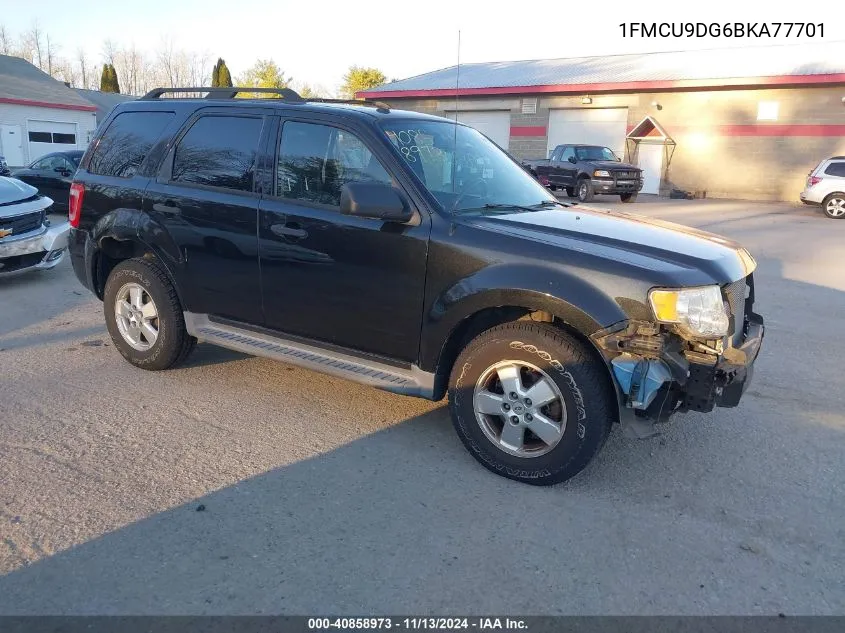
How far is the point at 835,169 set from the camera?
18.9 metres

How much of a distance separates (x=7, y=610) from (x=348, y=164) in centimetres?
277

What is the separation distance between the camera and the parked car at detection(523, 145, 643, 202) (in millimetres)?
20562

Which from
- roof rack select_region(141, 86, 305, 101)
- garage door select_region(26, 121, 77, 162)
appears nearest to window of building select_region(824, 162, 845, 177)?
roof rack select_region(141, 86, 305, 101)

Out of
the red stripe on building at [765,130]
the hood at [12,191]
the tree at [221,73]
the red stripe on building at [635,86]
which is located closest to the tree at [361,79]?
the tree at [221,73]

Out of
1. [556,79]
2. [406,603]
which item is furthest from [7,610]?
[556,79]

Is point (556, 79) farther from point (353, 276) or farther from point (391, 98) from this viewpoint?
point (353, 276)

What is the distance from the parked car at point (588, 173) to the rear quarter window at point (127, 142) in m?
16.2

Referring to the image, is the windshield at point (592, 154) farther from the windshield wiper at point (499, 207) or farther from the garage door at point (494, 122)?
the windshield wiper at point (499, 207)

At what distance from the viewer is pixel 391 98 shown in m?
33.7

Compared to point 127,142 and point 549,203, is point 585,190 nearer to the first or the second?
point 549,203

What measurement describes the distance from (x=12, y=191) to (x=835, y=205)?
780 inches

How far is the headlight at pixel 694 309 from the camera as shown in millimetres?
3164

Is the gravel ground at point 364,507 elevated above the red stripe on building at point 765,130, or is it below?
below

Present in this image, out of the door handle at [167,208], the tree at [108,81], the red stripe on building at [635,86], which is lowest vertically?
the door handle at [167,208]
